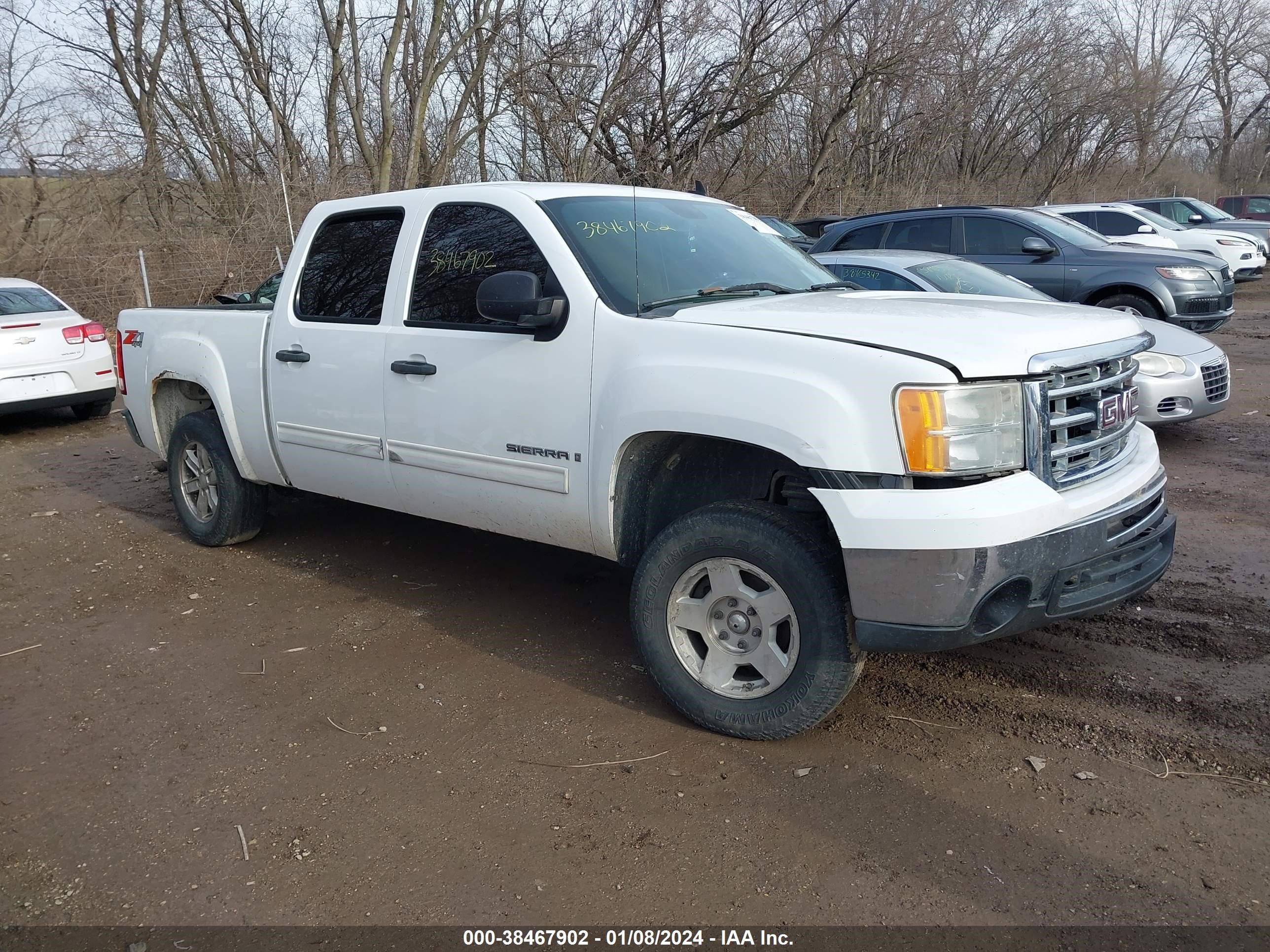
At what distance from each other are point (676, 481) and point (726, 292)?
0.82 m

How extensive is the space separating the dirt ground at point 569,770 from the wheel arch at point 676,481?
A: 0.68m

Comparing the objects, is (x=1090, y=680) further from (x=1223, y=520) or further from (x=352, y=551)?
(x=352, y=551)

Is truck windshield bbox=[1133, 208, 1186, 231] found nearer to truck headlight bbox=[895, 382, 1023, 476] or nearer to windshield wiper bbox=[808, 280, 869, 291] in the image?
windshield wiper bbox=[808, 280, 869, 291]

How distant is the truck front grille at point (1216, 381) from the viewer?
7566 millimetres

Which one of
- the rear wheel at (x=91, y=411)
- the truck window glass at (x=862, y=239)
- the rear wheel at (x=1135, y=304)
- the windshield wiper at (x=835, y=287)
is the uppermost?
the truck window glass at (x=862, y=239)

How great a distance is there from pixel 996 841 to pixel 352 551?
4.16 m

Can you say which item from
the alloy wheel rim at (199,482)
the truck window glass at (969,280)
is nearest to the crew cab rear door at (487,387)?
the alloy wheel rim at (199,482)

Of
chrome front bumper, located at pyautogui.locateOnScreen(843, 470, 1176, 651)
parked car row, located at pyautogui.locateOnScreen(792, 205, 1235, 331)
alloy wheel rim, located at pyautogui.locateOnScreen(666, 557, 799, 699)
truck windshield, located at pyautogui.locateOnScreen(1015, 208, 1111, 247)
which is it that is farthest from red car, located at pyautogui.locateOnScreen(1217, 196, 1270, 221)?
alloy wheel rim, located at pyautogui.locateOnScreen(666, 557, 799, 699)

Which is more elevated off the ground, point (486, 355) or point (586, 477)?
point (486, 355)

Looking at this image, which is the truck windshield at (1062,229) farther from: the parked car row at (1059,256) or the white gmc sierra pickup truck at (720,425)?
the white gmc sierra pickup truck at (720,425)

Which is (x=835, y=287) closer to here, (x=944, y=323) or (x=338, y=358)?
(x=944, y=323)

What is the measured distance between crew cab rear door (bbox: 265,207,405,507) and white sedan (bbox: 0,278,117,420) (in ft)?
19.2

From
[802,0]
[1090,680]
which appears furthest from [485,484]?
[802,0]

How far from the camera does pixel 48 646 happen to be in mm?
4820
